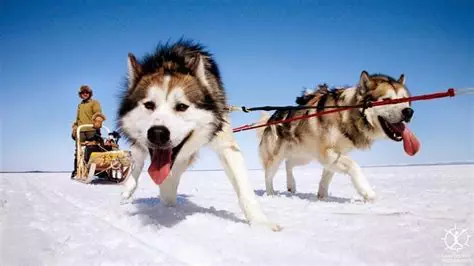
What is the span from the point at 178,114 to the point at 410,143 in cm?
245

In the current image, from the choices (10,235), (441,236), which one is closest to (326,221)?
(441,236)

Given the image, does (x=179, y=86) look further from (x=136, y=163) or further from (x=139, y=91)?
(x=136, y=163)

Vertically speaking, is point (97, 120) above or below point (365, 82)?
below

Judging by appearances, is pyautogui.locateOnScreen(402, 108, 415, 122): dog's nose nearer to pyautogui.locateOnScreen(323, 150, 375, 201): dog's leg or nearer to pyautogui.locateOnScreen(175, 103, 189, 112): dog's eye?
pyautogui.locateOnScreen(323, 150, 375, 201): dog's leg

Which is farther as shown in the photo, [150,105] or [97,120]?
[97,120]

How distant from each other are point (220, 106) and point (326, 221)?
3.63 ft

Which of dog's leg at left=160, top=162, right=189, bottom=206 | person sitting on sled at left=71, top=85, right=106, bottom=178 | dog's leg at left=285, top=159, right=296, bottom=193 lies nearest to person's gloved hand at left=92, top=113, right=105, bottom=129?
person sitting on sled at left=71, top=85, right=106, bottom=178

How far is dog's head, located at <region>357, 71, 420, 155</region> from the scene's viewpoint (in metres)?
3.66

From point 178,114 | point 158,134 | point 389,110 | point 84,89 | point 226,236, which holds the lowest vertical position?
point 226,236

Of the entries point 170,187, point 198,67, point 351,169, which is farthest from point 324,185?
point 198,67

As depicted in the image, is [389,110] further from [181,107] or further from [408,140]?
[181,107]

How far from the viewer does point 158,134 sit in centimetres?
215

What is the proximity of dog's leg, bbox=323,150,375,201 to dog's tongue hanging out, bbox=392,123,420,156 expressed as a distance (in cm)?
51

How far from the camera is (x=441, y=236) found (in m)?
2.05
